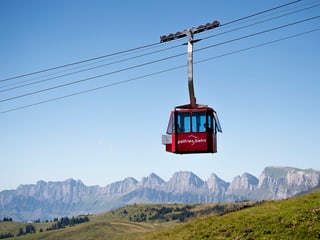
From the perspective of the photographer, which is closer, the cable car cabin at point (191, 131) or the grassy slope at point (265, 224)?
the cable car cabin at point (191, 131)

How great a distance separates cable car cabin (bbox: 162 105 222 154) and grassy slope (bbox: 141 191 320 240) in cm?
1523

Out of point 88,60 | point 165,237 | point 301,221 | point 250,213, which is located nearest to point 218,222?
point 250,213

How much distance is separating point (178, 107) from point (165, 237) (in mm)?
31215

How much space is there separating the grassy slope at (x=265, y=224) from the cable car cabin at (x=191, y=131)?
15231 millimetres

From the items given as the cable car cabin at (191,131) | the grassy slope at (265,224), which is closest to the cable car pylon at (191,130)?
the cable car cabin at (191,131)

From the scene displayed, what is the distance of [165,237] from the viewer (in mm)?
55500

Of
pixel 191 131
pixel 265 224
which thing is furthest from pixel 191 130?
pixel 265 224

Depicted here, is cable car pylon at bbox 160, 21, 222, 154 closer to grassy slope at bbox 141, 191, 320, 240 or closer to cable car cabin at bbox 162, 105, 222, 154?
cable car cabin at bbox 162, 105, 222, 154

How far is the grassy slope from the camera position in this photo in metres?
39.3

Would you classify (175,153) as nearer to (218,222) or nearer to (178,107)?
(178,107)

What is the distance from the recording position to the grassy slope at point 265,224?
39.3 m

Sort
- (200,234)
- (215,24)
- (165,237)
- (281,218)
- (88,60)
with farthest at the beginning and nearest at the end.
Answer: (165,237) → (200,234) → (281,218) → (88,60) → (215,24)

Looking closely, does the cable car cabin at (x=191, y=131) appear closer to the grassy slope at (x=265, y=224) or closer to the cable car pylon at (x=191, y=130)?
the cable car pylon at (x=191, y=130)

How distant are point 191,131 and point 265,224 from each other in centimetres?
2023
